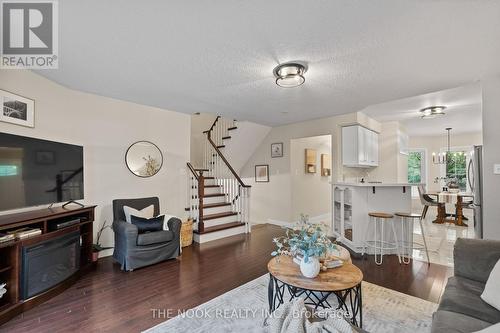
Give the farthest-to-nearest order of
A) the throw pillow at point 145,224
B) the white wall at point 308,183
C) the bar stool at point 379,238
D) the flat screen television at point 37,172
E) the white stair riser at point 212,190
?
the white wall at point 308,183
the white stair riser at point 212,190
the bar stool at point 379,238
the throw pillow at point 145,224
the flat screen television at point 37,172

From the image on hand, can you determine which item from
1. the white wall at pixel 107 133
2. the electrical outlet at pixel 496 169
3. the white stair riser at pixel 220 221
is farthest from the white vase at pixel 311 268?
the white wall at pixel 107 133

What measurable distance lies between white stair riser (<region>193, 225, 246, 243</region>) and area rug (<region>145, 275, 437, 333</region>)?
1930 millimetres

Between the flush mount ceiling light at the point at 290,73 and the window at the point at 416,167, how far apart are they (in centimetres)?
749

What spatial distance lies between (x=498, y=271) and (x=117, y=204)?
4.18 meters

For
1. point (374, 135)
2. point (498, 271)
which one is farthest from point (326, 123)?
point (498, 271)

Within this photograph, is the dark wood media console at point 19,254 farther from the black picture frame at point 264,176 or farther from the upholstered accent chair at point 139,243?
the black picture frame at point 264,176

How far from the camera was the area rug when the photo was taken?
6.31 feet

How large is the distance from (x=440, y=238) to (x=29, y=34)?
6864 millimetres

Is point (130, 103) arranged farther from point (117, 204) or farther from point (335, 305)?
point (335, 305)

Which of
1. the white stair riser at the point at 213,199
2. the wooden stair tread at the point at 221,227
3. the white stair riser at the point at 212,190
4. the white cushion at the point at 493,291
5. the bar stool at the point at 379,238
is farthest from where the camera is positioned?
the white stair riser at the point at 212,190

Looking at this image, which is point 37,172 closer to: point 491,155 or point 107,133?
point 107,133

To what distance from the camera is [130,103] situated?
398 centimetres

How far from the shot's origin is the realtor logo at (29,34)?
1.79 metres

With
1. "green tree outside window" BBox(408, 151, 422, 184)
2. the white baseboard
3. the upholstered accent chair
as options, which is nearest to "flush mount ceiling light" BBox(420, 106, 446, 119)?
the white baseboard
